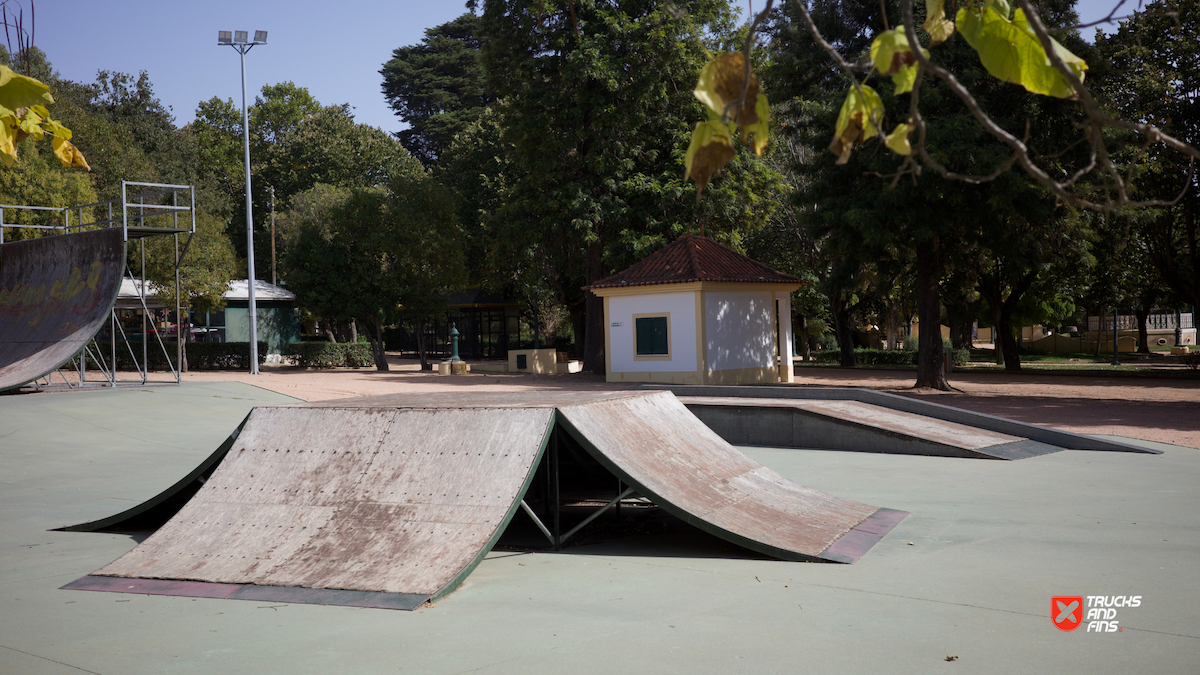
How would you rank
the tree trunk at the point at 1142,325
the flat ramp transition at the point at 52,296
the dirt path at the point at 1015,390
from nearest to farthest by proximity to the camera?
1. the dirt path at the point at 1015,390
2. the flat ramp transition at the point at 52,296
3. the tree trunk at the point at 1142,325

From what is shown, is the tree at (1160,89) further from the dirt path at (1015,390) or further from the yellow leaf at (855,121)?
the yellow leaf at (855,121)

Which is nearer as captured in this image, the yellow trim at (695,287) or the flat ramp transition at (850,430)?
the flat ramp transition at (850,430)

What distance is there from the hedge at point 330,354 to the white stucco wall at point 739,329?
60.1 ft

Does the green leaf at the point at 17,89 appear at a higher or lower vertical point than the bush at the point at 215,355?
higher

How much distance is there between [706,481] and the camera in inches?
281

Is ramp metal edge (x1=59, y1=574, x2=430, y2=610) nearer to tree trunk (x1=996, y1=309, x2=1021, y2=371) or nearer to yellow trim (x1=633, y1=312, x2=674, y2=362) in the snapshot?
yellow trim (x1=633, y1=312, x2=674, y2=362)

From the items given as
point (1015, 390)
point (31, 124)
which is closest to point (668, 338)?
point (1015, 390)

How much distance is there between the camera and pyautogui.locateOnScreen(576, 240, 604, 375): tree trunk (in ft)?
105

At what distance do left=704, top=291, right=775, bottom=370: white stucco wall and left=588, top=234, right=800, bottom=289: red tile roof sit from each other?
0.57m

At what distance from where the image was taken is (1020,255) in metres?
21.7

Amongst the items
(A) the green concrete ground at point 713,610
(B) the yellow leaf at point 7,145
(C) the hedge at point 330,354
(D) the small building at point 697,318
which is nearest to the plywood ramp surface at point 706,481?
(A) the green concrete ground at point 713,610

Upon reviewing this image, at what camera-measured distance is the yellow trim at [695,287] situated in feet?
84.2

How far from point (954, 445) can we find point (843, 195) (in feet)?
41.4

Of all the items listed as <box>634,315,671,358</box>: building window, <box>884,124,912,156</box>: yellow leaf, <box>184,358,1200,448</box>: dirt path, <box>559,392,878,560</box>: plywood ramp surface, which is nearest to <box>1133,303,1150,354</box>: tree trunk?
<box>184,358,1200,448</box>: dirt path
